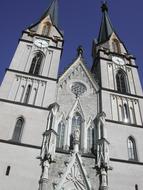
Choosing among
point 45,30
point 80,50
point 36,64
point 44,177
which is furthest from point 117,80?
point 44,177

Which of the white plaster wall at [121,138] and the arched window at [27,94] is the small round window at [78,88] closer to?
the arched window at [27,94]

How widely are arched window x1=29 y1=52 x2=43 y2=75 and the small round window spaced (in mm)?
3680

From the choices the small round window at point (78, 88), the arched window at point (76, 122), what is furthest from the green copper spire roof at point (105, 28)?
the arched window at point (76, 122)

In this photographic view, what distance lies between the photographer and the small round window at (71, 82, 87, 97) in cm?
2155

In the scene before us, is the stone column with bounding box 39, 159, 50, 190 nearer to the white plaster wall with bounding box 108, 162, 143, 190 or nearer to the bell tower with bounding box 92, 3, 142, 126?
the white plaster wall with bounding box 108, 162, 143, 190

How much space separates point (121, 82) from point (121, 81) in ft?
0.64

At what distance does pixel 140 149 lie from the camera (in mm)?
18516

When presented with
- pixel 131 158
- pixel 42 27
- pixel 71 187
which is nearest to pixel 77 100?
pixel 131 158

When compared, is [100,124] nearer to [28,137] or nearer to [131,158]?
[131,158]

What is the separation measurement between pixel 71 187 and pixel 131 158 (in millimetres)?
5476

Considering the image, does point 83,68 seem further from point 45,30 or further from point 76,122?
point 45,30

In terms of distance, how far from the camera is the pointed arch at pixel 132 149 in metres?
18.2

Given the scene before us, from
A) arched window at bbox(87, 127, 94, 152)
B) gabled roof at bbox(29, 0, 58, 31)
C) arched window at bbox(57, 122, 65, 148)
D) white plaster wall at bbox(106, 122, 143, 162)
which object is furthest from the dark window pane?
gabled roof at bbox(29, 0, 58, 31)

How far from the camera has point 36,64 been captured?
23484mm
